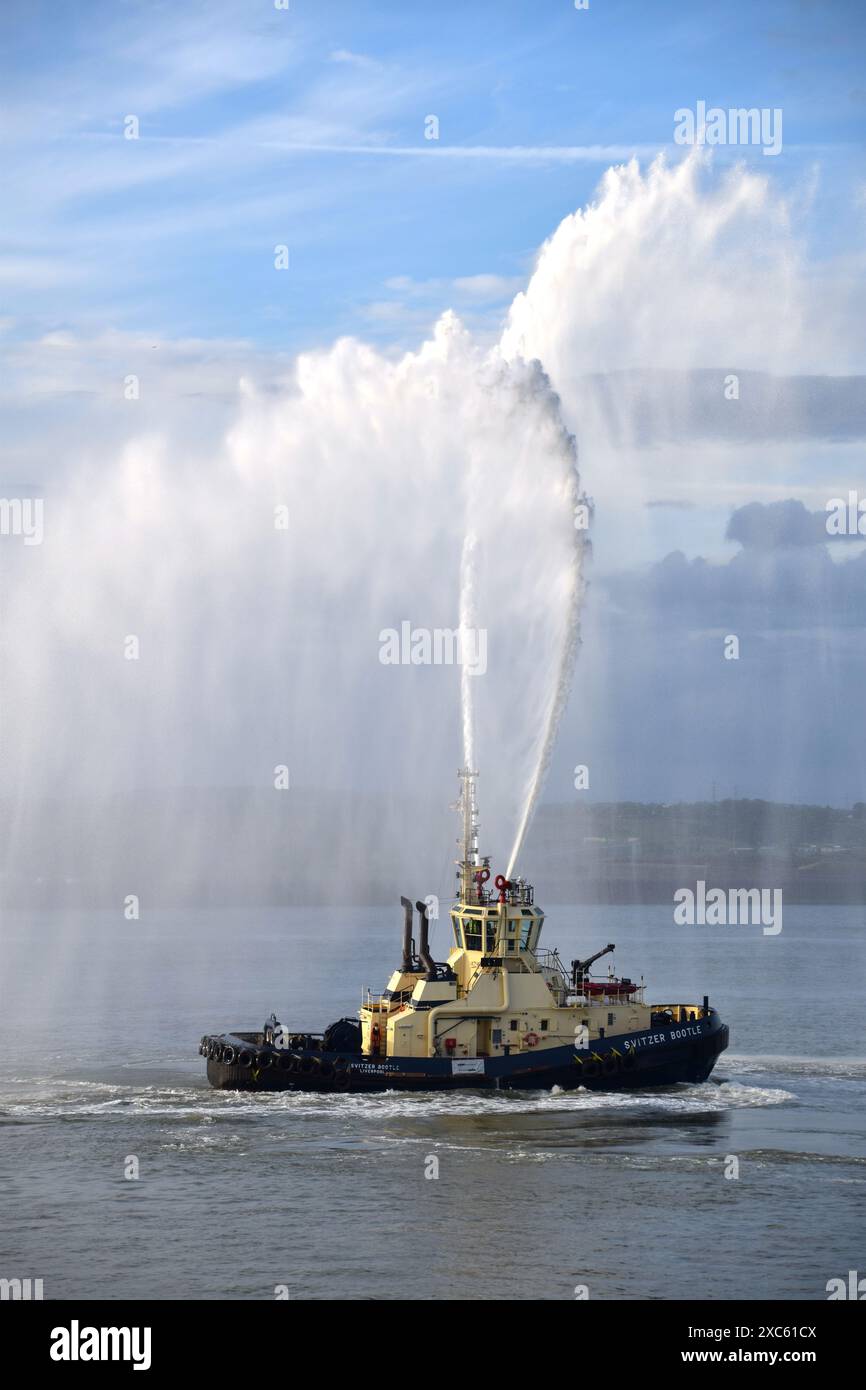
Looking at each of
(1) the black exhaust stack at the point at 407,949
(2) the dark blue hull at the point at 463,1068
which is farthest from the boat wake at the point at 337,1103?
(1) the black exhaust stack at the point at 407,949

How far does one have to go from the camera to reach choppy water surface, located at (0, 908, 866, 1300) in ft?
107

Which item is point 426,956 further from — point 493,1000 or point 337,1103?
point 337,1103

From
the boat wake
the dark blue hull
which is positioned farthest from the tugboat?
the boat wake

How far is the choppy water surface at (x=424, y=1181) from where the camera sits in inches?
1278

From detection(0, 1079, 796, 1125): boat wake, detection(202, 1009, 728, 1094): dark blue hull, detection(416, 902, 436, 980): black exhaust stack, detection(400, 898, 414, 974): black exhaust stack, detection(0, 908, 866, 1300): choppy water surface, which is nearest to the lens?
detection(0, 908, 866, 1300): choppy water surface

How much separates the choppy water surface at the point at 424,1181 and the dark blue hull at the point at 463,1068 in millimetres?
625

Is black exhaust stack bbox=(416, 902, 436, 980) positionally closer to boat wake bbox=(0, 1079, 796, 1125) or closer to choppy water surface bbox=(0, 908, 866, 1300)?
boat wake bbox=(0, 1079, 796, 1125)

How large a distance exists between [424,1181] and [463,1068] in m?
10.2

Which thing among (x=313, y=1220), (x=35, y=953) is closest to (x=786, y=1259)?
(x=313, y=1220)

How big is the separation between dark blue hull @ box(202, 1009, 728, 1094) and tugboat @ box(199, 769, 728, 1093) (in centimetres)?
3

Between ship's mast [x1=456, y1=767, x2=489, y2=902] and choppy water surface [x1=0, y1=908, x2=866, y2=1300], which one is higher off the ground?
ship's mast [x1=456, y1=767, x2=489, y2=902]

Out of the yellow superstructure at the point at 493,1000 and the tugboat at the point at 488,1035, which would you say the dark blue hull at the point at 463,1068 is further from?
the yellow superstructure at the point at 493,1000

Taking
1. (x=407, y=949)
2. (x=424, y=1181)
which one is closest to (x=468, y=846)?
(x=407, y=949)
